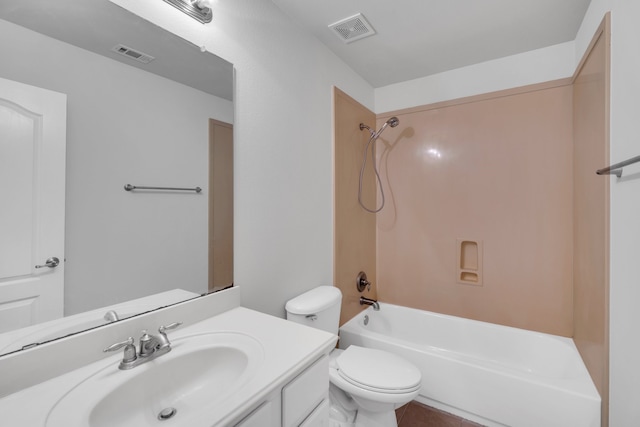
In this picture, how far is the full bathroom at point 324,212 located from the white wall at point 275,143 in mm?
12

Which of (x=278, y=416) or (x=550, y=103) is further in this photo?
(x=550, y=103)

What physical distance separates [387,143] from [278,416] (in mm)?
2274

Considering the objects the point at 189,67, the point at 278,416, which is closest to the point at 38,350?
the point at 278,416

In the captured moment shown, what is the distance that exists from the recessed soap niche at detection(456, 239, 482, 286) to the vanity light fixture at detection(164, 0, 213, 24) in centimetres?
218

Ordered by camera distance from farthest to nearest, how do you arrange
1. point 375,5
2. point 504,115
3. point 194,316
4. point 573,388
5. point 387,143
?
1. point 387,143
2. point 504,115
3. point 375,5
4. point 573,388
5. point 194,316

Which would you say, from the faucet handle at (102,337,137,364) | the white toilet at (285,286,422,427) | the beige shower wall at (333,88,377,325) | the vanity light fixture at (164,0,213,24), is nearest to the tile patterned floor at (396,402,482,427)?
the white toilet at (285,286,422,427)

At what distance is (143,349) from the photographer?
874mm

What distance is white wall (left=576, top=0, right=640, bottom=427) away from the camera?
102 cm

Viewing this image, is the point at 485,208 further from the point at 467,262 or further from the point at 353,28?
the point at 353,28

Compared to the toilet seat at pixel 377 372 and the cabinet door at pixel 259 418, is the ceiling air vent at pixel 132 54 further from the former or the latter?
the toilet seat at pixel 377 372

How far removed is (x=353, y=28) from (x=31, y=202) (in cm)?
176

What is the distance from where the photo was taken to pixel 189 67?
3.83 ft

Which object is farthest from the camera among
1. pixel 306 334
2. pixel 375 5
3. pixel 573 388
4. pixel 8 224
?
pixel 375 5

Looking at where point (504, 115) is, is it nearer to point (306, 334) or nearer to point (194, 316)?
point (306, 334)
